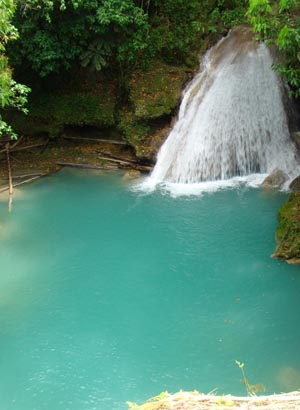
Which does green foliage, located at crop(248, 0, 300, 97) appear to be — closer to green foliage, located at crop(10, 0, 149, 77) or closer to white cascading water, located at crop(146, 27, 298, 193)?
white cascading water, located at crop(146, 27, 298, 193)

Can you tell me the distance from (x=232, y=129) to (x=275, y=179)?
1521 millimetres

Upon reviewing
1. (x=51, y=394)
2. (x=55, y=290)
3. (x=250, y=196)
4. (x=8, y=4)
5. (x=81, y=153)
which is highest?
(x=8, y=4)

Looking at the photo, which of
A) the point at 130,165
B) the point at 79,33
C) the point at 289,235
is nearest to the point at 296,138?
the point at 289,235

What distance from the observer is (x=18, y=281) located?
8461 millimetres

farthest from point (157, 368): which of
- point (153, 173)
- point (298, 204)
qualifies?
point (153, 173)

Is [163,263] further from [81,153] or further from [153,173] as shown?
[81,153]

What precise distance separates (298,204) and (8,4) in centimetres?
549

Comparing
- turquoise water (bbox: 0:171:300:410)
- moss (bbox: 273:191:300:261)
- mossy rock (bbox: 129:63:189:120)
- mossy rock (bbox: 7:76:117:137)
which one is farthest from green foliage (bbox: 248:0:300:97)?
mossy rock (bbox: 7:76:117:137)

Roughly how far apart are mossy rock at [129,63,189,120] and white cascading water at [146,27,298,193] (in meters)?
0.36

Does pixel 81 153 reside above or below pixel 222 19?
below

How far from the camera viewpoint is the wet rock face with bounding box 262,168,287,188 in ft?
35.5

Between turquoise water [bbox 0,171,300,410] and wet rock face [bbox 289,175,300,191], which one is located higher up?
wet rock face [bbox 289,175,300,191]

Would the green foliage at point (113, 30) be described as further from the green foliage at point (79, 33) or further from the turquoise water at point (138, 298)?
the turquoise water at point (138, 298)

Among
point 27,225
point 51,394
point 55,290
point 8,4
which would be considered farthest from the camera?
point 27,225
